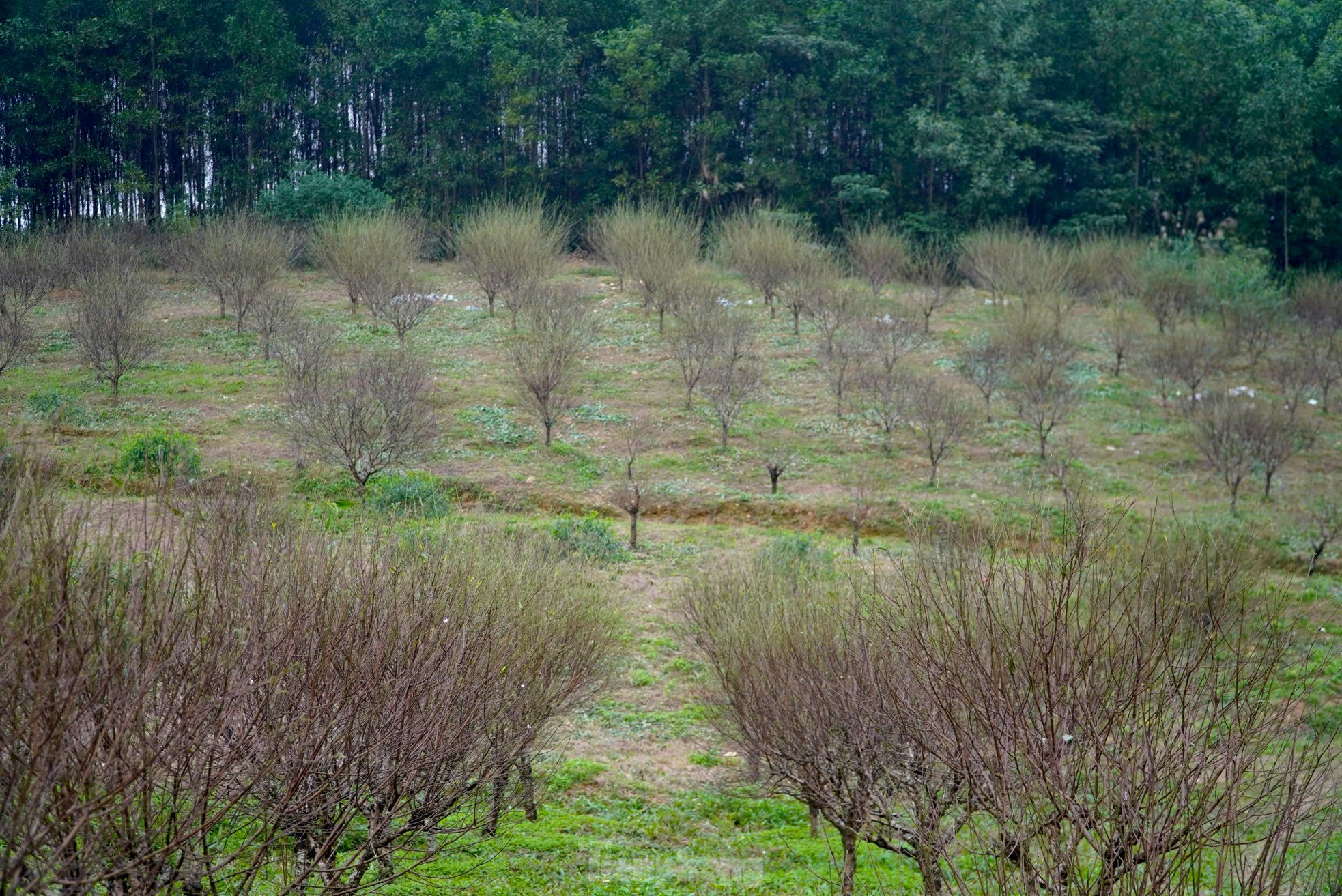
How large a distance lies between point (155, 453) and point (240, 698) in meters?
13.7

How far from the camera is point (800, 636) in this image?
32.1 feet

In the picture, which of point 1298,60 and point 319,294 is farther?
point 1298,60

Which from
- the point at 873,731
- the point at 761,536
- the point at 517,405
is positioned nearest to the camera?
the point at 873,731

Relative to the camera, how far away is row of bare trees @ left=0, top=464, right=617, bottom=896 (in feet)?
16.0

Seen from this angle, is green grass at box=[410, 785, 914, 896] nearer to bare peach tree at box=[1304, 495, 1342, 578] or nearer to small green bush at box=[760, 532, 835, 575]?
small green bush at box=[760, 532, 835, 575]

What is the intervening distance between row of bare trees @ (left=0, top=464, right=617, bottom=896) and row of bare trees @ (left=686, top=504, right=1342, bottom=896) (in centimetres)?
220

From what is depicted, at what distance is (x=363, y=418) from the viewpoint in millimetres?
19172

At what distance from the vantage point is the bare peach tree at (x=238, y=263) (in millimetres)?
28438

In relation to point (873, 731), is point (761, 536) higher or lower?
lower

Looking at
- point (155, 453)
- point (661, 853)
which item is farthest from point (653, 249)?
point (661, 853)

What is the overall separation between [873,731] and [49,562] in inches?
221

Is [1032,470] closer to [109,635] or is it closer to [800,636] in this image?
[800,636]

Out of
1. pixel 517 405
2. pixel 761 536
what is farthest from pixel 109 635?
pixel 517 405

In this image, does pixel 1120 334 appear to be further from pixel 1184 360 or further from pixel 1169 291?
pixel 1169 291
